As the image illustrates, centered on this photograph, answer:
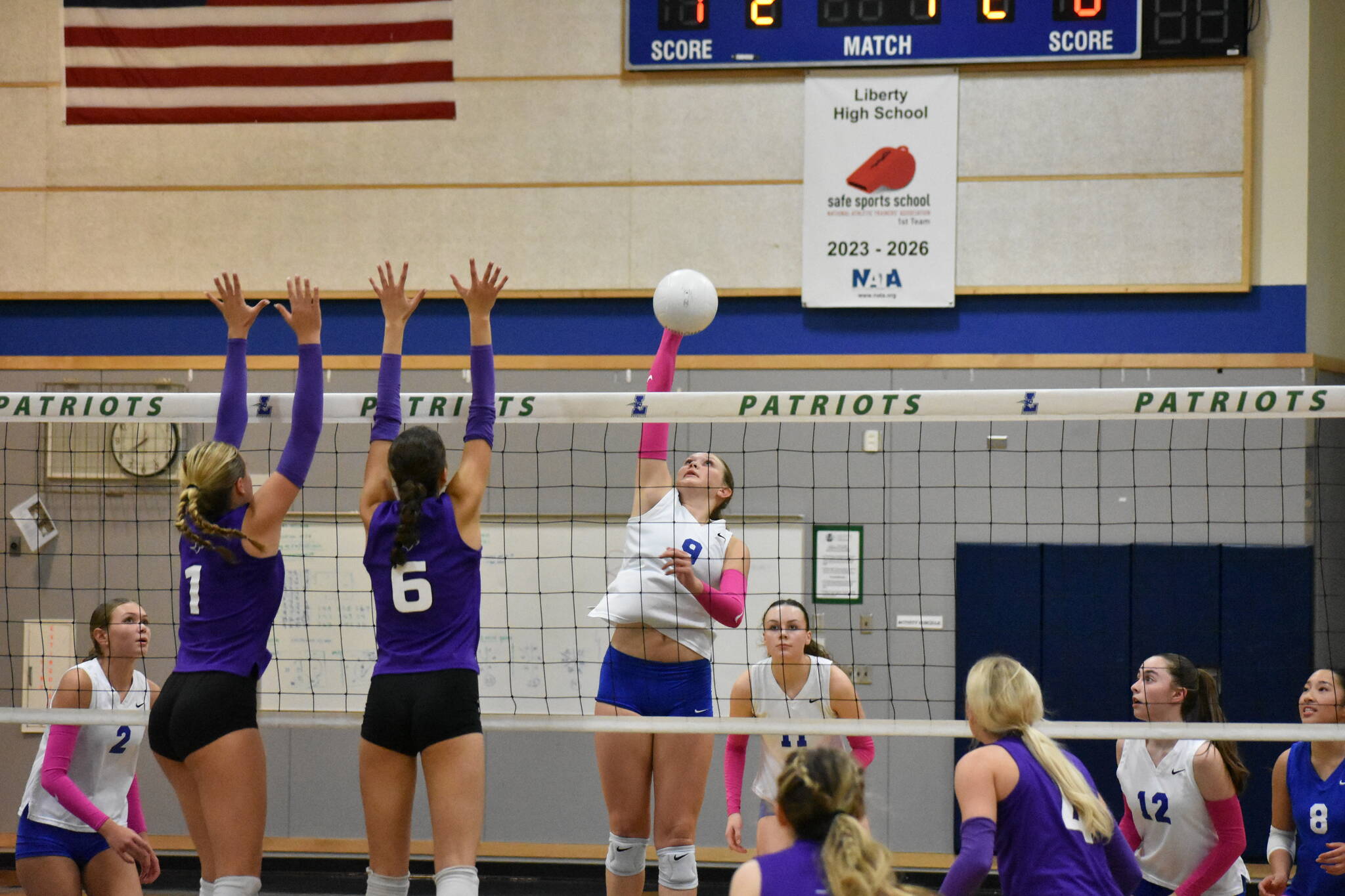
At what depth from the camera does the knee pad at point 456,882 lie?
3361 mm

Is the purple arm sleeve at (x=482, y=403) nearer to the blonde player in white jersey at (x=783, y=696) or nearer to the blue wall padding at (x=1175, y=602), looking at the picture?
the blonde player in white jersey at (x=783, y=696)


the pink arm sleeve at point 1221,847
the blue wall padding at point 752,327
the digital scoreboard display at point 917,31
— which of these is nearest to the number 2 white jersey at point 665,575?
the pink arm sleeve at point 1221,847

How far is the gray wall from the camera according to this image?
Answer: 24.1 feet

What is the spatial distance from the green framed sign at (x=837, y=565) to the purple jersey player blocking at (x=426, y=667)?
4.17 meters

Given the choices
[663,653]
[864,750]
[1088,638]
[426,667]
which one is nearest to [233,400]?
[426,667]

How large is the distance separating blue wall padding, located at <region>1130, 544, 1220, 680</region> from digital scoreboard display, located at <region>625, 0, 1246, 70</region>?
3209 mm

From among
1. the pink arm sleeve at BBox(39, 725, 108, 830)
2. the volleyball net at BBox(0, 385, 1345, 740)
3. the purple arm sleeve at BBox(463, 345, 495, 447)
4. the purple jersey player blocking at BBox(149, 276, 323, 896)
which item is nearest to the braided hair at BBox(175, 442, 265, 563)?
the purple jersey player blocking at BBox(149, 276, 323, 896)

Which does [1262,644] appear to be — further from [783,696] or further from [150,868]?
[150,868]

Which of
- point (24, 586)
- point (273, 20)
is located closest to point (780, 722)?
point (24, 586)

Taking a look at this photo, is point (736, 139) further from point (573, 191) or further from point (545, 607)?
point (545, 607)

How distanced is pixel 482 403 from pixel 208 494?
0.87 metres

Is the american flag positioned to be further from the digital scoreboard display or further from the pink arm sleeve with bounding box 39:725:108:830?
the pink arm sleeve with bounding box 39:725:108:830

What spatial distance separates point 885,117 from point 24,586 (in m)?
6.59

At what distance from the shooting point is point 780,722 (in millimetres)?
4094
